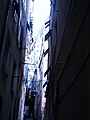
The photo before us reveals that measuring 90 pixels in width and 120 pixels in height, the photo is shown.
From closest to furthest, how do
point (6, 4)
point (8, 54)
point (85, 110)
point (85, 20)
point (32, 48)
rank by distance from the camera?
point (85, 110) → point (85, 20) → point (6, 4) → point (8, 54) → point (32, 48)

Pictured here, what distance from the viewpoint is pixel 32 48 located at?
24203mm

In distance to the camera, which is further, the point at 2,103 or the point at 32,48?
the point at 32,48

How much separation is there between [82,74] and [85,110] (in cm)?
62

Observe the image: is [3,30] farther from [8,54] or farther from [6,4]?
[8,54]

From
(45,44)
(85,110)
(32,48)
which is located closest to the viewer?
(85,110)

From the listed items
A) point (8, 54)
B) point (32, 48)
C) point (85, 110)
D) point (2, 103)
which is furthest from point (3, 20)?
point (32, 48)

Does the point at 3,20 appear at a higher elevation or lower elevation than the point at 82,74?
higher

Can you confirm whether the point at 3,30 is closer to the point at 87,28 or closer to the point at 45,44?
the point at 87,28

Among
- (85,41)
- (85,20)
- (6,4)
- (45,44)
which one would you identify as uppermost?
(45,44)

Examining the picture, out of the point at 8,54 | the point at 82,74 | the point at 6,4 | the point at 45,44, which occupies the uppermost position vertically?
the point at 45,44

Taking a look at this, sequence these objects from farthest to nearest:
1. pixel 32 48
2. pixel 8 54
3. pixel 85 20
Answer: pixel 32 48, pixel 8 54, pixel 85 20

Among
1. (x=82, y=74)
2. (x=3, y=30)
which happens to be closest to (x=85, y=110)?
(x=82, y=74)

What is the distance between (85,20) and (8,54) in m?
5.50

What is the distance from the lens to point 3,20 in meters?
7.30
